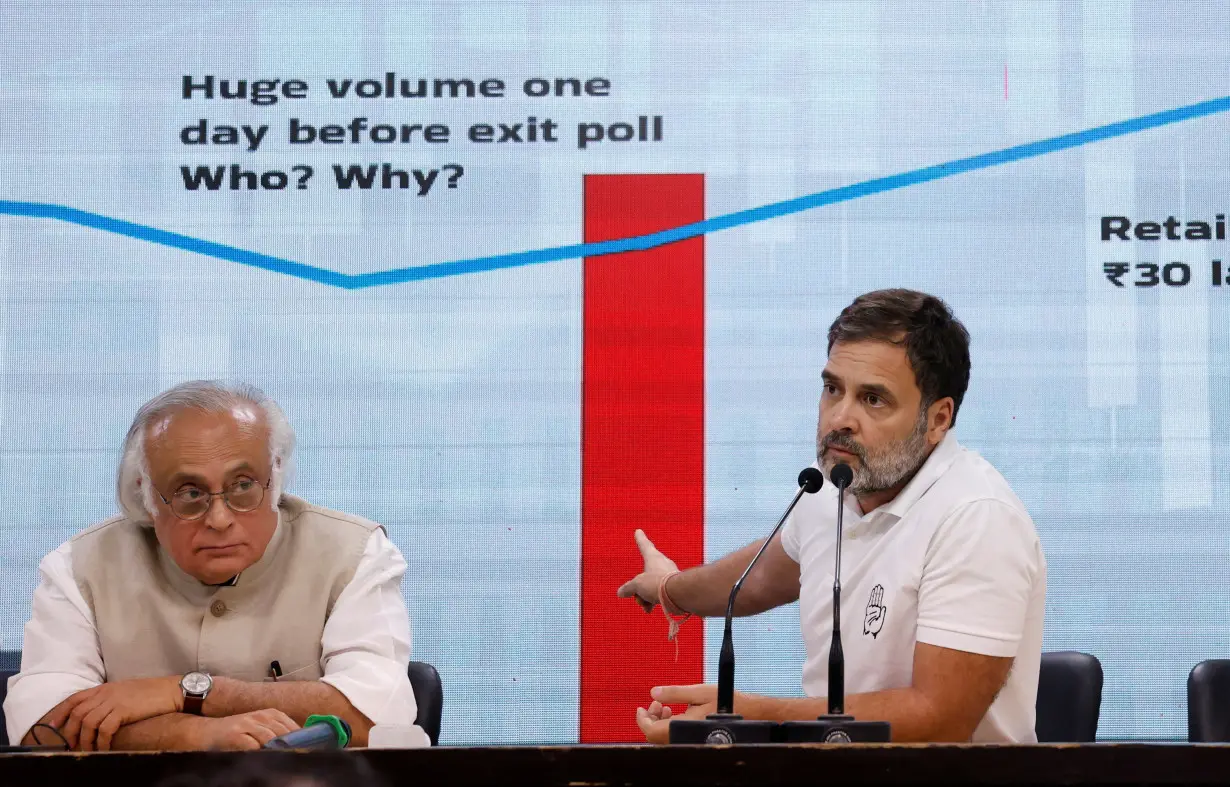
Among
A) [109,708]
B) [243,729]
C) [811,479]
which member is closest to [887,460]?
[811,479]

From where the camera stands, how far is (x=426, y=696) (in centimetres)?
258

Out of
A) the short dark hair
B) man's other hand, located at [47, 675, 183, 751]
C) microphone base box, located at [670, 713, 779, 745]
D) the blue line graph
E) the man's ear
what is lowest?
man's other hand, located at [47, 675, 183, 751]

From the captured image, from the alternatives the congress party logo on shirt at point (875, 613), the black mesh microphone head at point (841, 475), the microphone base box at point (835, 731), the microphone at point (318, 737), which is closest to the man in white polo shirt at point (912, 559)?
the congress party logo on shirt at point (875, 613)

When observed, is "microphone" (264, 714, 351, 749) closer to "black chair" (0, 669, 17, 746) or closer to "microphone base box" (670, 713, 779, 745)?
"microphone base box" (670, 713, 779, 745)

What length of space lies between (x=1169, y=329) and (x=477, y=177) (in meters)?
1.73

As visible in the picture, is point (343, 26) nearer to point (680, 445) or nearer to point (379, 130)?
point (379, 130)

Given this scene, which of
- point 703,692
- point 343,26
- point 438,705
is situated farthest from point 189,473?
point 343,26

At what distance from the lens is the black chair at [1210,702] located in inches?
105

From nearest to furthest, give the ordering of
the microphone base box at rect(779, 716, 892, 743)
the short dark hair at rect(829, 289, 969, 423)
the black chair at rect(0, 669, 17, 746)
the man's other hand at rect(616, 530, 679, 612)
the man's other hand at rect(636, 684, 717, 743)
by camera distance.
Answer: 1. the microphone base box at rect(779, 716, 892, 743)
2. the man's other hand at rect(636, 684, 717, 743)
3. the short dark hair at rect(829, 289, 969, 423)
4. the black chair at rect(0, 669, 17, 746)
5. the man's other hand at rect(616, 530, 679, 612)

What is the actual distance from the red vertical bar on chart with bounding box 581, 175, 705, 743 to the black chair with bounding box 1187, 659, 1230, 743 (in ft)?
3.63

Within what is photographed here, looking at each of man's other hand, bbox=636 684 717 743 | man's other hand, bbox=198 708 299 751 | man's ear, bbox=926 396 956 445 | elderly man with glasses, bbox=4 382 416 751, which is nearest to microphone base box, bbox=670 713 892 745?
man's other hand, bbox=636 684 717 743

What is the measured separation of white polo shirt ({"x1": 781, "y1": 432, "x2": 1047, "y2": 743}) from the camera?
2.21 metres

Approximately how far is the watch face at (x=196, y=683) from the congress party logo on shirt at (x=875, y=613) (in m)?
1.12

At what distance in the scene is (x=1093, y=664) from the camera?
8.76 ft
